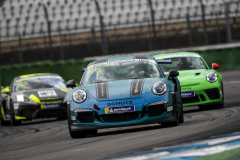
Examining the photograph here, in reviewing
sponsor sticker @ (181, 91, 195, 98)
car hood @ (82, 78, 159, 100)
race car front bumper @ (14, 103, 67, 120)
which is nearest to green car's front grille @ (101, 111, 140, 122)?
car hood @ (82, 78, 159, 100)

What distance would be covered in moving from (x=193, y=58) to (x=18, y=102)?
4291 millimetres

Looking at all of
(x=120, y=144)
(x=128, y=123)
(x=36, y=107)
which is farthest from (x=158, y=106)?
(x=36, y=107)

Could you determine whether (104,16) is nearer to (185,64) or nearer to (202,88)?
(185,64)

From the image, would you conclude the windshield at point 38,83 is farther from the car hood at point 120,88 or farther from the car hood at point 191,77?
the car hood at point 120,88

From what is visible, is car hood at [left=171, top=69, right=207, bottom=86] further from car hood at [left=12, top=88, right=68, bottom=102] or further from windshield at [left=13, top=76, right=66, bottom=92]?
windshield at [left=13, top=76, right=66, bottom=92]

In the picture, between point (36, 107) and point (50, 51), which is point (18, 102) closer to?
point (36, 107)

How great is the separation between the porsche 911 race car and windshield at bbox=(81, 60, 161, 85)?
12.6ft

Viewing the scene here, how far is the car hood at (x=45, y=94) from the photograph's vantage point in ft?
36.7

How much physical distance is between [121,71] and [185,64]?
11.1ft

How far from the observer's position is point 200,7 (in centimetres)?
1973

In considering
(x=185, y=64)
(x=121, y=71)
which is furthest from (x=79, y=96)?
(x=185, y=64)

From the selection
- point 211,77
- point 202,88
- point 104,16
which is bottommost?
point 202,88

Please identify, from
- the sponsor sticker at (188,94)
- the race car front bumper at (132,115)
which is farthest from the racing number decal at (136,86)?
the sponsor sticker at (188,94)

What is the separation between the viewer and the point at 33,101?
11133mm
